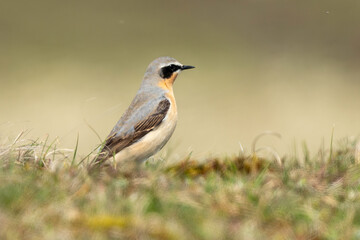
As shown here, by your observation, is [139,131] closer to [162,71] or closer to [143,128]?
[143,128]

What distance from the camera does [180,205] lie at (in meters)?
5.31

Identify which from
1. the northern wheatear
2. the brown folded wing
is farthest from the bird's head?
the brown folded wing

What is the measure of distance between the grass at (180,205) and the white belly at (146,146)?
2.16 metres

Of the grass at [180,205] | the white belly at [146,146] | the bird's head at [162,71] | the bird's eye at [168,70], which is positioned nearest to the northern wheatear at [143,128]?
the white belly at [146,146]

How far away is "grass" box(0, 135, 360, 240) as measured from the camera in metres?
4.78

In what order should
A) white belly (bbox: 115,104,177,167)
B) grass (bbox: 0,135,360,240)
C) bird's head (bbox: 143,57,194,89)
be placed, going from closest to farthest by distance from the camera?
grass (bbox: 0,135,360,240), white belly (bbox: 115,104,177,167), bird's head (bbox: 143,57,194,89)

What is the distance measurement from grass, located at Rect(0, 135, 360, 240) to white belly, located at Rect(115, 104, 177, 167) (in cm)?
216

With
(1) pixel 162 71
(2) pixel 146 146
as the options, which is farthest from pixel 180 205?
(1) pixel 162 71

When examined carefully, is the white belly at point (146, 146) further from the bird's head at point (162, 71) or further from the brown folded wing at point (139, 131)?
the bird's head at point (162, 71)

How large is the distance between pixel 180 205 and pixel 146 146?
383cm

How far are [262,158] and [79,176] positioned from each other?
2.60m

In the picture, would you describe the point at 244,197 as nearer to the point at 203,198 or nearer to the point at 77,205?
the point at 203,198

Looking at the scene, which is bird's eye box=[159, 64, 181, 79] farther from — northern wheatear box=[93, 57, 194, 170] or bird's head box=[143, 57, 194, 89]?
northern wheatear box=[93, 57, 194, 170]

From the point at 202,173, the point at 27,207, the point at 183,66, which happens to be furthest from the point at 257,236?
the point at 183,66
